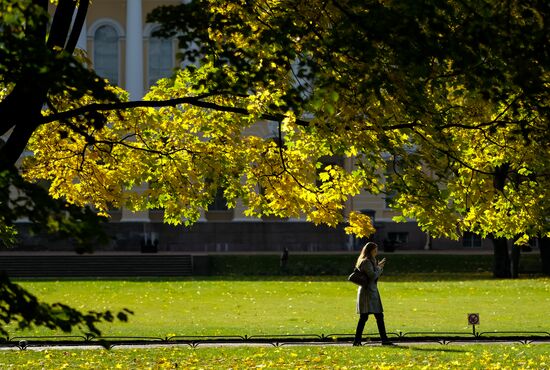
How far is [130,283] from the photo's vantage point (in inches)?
1500

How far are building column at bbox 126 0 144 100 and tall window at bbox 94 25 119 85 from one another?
3.88ft

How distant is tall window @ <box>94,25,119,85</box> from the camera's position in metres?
59.1

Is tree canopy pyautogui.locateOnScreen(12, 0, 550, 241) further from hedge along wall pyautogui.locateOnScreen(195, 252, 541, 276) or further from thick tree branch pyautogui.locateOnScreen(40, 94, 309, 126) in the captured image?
hedge along wall pyautogui.locateOnScreen(195, 252, 541, 276)

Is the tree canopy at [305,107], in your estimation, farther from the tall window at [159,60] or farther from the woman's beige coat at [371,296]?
the tall window at [159,60]

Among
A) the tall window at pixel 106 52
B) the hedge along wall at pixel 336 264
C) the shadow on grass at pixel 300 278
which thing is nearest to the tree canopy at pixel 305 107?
the shadow on grass at pixel 300 278

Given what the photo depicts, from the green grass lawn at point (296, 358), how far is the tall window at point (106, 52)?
4263 cm

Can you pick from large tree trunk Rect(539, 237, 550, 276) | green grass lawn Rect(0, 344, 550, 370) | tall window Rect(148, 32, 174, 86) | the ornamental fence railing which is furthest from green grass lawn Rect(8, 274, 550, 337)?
tall window Rect(148, 32, 174, 86)

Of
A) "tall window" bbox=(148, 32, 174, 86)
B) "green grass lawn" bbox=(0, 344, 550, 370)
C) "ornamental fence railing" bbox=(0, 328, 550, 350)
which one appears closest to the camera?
"green grass lawn" bbox=(0, 344, 550, 370)

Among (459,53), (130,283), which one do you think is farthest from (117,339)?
(130,283)

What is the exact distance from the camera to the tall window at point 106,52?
59.1m

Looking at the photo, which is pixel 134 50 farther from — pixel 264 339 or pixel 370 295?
pixel 370 295

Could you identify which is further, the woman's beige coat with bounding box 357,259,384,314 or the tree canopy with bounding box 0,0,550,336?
the woman's beige coat with bounding box 357,259,384,314

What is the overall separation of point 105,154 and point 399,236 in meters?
42.7

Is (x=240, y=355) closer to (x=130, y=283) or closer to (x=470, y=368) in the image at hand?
(x=470, y=368)
